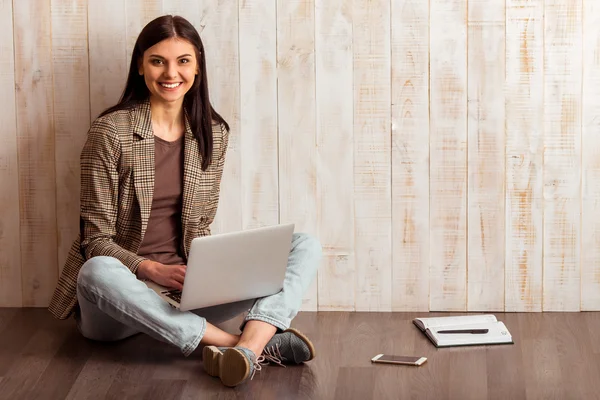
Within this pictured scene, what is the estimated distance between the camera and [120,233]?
3.03 metres

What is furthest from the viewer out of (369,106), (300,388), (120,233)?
(369,106)

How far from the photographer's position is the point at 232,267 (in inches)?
105

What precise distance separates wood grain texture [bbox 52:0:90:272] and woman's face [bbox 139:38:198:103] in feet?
1.17

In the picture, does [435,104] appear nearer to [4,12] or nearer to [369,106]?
[369,106]

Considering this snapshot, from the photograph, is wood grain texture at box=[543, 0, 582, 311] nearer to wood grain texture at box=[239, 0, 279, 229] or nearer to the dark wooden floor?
the dark wooden floor

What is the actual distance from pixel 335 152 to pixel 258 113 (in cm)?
28

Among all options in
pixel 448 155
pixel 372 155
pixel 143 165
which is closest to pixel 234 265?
pixel 143 165

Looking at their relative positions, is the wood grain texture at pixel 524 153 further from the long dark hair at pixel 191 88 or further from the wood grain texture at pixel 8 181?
the wood grain texture at pixel 8 181

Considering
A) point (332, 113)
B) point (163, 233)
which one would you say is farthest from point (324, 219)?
point (163, 233)

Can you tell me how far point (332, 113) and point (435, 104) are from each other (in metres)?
0.33

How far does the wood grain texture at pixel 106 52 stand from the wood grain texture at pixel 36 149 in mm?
140

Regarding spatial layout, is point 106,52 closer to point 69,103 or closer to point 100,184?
point 69,103

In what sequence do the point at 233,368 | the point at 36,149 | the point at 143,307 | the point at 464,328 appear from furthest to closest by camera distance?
the point at 36,149 → the point at 464,328 → the point at 143,307 → the point at 233,368

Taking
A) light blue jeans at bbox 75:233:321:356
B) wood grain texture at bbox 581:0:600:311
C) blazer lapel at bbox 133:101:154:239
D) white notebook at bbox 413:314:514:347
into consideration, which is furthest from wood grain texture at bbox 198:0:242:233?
wood grain texture at bbox 581:0:600:311
